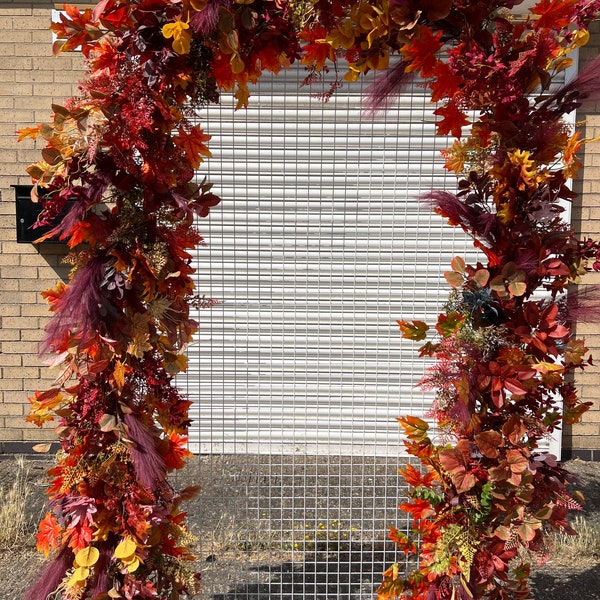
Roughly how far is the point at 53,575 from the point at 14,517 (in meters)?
1.74

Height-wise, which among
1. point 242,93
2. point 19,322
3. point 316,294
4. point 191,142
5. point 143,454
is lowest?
point 143,454

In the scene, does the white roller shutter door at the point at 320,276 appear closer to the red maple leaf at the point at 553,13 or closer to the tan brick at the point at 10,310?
the tan brick at the point at 10,310

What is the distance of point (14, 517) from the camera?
3.49m

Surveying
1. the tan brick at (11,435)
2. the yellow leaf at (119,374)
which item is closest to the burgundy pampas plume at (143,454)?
the yellow leaf at (119,374)

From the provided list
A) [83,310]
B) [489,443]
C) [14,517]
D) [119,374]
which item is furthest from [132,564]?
[14,517]

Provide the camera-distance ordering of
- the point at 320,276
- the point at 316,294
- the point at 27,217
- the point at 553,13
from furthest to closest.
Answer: the point at 27,217, the point at 316,294, the point at 320,276, the point at 553,13

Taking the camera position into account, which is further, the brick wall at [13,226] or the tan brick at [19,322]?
the tan brick at [19,322]

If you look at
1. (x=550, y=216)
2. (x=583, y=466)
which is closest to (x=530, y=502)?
(x=550, y=216)

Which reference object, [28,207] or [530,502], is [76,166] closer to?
[530,502]

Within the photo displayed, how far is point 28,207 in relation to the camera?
4.31 meters

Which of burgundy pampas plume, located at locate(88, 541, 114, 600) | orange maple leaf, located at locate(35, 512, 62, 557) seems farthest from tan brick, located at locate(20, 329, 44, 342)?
burgundy pampas plume, located at locate(88, 541, 114, 600)

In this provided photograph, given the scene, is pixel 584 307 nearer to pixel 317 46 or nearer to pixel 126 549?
pixel 317 46

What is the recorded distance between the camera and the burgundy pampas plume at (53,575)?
6.45ft

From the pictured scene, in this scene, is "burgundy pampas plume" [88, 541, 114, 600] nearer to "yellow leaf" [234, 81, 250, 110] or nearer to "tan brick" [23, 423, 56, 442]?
"yellow leaf" [234, 81, 250, 110]
